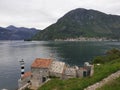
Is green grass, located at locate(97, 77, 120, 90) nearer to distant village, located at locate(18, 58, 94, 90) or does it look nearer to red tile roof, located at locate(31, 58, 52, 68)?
distant village, located at locate(18, 58, 94, 90)

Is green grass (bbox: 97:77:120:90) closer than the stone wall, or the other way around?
green grass (bbox: 97:77:120:90)

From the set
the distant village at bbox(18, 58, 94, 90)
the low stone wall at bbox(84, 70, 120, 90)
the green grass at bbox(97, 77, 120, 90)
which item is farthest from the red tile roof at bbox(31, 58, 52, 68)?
the green grass at bbox(97, 77, 120, 90)

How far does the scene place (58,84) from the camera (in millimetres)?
36406

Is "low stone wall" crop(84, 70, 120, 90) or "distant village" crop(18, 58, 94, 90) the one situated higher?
"low stone wall" crop(84, 70, 120, 90)

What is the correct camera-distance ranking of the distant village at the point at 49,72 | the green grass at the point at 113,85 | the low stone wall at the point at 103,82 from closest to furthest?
the green grass at the point at 113,85
the low stone wall at the point at 103,82
the distant village at the point at 49,72

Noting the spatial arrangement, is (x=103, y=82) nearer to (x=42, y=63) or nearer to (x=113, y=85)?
(x=113, y=85)

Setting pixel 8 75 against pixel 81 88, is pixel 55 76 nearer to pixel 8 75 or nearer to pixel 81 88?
pixel 81 88

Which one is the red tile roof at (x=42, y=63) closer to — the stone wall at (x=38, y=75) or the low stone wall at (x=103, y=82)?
the stone wall at (x=38, y=75)

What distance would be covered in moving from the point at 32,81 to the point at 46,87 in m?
12.0

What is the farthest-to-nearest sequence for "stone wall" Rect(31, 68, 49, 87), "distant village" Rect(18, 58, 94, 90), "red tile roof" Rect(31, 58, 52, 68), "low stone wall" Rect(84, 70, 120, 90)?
"red tile roof" Rect(31, 58, 52, 68), "stone wall" Rect(31, 68, 49, 87), "distant village" Rect(18, 58, 94, 90), "low stone wall" Rect(84, 70, 120, 90)

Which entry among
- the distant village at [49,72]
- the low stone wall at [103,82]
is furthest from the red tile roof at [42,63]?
the low stone wall at [103,82]

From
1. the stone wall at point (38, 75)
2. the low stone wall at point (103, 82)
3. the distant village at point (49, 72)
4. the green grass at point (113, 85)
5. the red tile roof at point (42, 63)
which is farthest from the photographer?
the red tile roof at point (42, 63)

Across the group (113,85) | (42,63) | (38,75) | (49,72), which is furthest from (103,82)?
(38,75)

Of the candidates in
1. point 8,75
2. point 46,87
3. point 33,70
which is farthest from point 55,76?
point 8,75
